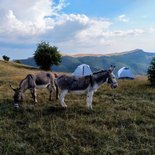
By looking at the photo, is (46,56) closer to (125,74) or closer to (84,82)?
(125,74)

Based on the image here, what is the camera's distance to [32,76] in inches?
734

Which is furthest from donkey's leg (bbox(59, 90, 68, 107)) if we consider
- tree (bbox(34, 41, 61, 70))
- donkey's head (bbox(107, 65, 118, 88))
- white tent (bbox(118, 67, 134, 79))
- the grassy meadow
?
tree (bbox(34, 41, 61, 70))

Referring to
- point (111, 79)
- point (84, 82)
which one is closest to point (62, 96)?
point (84, 82)

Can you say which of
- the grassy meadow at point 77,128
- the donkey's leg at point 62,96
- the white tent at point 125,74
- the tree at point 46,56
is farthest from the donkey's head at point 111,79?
the tree at point 46,56

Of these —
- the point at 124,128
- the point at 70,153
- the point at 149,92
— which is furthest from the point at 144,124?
the point at 149,92

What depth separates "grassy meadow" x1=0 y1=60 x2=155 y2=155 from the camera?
1130 centimetres

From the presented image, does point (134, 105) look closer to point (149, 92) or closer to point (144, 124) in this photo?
point (144, 124)

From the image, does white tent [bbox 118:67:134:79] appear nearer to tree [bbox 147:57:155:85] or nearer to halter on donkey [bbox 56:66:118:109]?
tree [bbox 147:57:155:85]

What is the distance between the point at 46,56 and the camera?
6384cm

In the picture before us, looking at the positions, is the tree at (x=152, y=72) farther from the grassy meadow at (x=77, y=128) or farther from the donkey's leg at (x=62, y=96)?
the donkey's leg at (x=62, y=96)

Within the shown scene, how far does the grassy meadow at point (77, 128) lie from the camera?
11.3 meters

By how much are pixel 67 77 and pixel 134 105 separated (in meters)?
4.18

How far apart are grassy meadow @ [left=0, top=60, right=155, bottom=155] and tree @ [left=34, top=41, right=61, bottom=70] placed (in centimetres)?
4489

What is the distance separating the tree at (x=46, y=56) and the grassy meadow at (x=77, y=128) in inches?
1767
